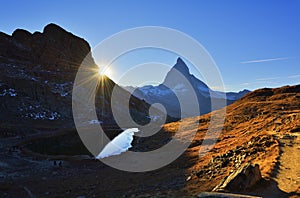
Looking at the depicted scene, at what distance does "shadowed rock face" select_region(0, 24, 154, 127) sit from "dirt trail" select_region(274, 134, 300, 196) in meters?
84.7

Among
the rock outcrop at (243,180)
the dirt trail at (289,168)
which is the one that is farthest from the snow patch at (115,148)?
the rock outcrop at (243,180)

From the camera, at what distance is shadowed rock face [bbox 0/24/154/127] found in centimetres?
9606

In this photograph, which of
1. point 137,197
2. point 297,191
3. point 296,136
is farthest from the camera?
point 296,136

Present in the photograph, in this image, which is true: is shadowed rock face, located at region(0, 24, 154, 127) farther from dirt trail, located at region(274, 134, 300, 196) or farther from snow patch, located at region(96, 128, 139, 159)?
dirt trail, located at region(274, 134, 300, 196)

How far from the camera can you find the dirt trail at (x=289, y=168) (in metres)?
14.2

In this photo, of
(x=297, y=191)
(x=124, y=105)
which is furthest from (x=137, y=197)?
(x=124, y=105)

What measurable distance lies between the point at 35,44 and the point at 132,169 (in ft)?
456

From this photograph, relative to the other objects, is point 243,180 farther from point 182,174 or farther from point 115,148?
point 115,148

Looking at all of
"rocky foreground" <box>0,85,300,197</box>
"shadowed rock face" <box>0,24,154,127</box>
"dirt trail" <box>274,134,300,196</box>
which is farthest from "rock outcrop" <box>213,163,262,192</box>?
"shadowed rock face" <box>0,24,154,127</box>

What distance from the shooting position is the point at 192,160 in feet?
93.8

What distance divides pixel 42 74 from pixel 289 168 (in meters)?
126

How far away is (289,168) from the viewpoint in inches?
661

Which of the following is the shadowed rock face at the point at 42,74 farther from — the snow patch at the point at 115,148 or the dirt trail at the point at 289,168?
the dirt trail at the point at 289,168

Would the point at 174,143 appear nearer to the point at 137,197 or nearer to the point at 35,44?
the point at 137,197
